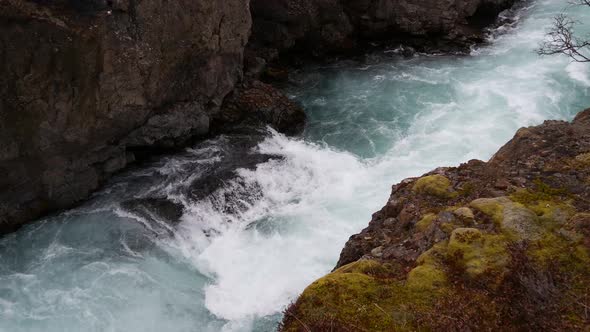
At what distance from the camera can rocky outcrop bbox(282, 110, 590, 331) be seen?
8.87 metres

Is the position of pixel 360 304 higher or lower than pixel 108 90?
lower

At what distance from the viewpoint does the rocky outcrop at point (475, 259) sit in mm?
8867

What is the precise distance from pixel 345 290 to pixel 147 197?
1335 cm

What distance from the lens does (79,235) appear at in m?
19.2

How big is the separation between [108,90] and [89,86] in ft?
2.53

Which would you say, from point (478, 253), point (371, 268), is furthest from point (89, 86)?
point (478, 253)

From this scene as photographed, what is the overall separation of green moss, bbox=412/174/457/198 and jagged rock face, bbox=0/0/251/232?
1315 cm

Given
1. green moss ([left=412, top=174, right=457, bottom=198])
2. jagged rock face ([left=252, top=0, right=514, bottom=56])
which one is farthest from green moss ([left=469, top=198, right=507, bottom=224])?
jagged rock face ([left=252, top=0, right=514, bottom=56])

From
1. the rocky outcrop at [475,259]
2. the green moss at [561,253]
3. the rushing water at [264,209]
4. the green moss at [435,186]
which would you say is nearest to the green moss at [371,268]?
the rocky outcrop at [475,259]

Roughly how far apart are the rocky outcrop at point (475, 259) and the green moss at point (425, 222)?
34 millimetres

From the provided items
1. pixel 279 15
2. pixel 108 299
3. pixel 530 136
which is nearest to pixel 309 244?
pixel 108 299

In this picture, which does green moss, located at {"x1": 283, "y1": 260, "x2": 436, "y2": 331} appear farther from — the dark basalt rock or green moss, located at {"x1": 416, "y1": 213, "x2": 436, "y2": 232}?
the dark basalt rock

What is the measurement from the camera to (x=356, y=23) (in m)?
32.9

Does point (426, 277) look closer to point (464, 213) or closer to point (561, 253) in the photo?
point (464, 213)
